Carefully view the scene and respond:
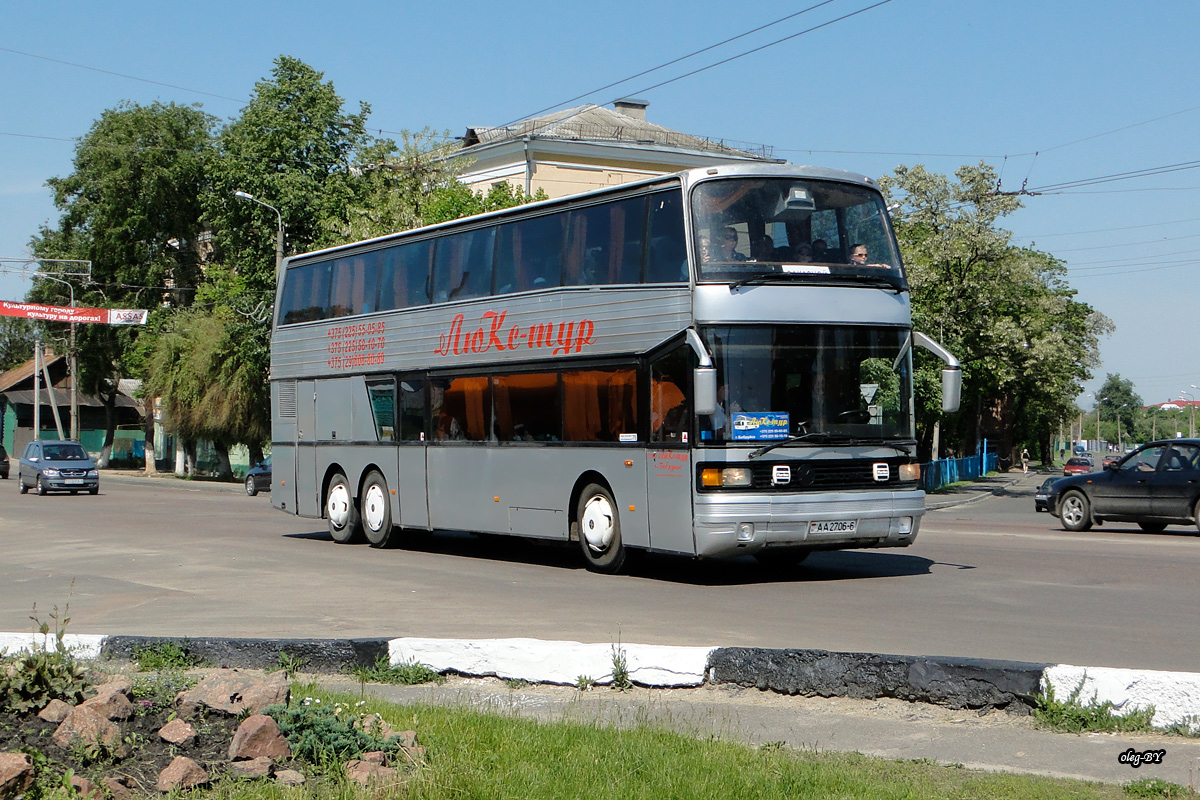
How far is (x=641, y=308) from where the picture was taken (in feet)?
44.6

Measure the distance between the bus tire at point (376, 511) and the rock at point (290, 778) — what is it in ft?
44.9

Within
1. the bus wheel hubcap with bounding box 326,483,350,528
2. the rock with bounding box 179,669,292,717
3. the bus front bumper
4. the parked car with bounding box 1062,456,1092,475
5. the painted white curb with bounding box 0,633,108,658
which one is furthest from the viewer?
the parked car with bounding box 1062,456,1092,475

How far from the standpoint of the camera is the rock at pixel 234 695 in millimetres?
5465

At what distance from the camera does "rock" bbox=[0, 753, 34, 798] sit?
4578 millimetres

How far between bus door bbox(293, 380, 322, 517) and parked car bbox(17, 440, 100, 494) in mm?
22133

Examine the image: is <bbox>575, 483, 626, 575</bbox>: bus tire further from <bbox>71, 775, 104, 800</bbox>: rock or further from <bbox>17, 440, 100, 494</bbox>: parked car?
<bbox>17, 440, 100, 494</bbox>: parked car

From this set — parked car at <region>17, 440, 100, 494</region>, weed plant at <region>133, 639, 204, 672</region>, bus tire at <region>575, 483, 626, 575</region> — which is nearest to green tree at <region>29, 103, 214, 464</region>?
parked car at <region>17, 440, 100, 494</region>

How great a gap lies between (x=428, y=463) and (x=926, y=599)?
8315 mm

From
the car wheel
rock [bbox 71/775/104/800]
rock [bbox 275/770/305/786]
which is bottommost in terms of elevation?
the car wheel

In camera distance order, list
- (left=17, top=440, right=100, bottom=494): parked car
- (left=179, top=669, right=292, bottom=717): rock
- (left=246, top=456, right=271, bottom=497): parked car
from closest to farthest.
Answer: (left=179, top=669, right=292, bottom=717): rock
(left=17, top=440, right=100, bottom=494): parked car
(left=246, top=456, right=271, bottom=497): parked car

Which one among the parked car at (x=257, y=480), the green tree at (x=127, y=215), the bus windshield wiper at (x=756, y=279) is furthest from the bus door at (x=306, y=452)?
the green tree at (x=127, y=215)

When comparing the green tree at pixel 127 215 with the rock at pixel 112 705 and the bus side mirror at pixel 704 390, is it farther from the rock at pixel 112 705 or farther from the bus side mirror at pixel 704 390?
the rock at pixel 112 705

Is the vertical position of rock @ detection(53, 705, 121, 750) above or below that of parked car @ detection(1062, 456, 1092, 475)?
above

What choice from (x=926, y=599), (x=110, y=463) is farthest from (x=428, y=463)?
(x=110, y=463)
